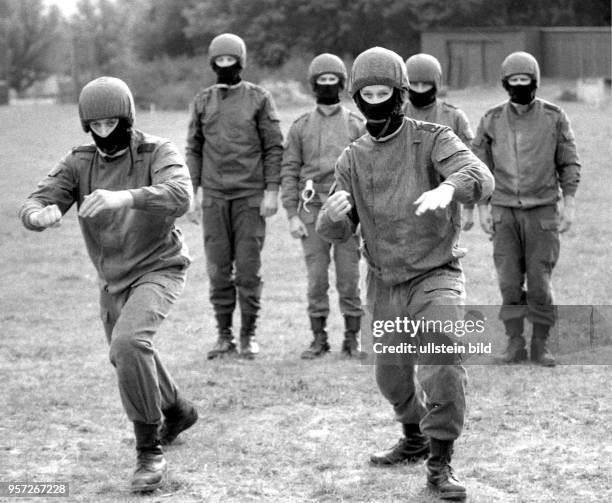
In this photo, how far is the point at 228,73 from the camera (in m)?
9.41

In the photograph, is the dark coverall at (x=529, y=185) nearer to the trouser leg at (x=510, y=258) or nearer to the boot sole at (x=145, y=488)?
the trouser leg at (x=510, y=258)

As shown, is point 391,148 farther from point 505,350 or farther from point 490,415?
point 505,350

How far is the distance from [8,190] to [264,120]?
47.3ft

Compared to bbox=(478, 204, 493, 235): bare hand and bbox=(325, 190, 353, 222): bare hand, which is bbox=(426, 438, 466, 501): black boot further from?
bbox=(478, 204, 493, 235): bare hand

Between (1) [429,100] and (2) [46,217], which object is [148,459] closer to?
(2) [46,217]

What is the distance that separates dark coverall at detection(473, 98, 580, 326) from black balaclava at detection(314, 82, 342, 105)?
1.16 meters

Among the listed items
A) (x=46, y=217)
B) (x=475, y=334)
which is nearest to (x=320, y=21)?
(x=475, y=334)

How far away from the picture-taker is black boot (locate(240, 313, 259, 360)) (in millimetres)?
9734

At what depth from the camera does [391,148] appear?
614 cm

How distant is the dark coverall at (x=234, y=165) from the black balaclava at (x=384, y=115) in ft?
10.9

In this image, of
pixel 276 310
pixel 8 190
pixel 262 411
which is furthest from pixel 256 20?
pixel 262 411

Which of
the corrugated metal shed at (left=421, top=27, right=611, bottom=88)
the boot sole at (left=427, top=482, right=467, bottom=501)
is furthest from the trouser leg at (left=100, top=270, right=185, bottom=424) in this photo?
the corrugated metal shed at (left=421, top=27, right=611, bottom=88)

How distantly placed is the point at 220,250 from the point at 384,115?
12.2 feet

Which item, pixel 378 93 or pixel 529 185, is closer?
pixel 378 93
